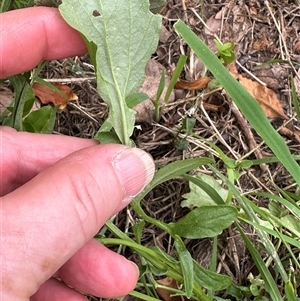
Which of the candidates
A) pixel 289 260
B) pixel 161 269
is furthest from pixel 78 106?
pixel 289 260

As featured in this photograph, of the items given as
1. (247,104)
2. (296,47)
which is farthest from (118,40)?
(296,47)

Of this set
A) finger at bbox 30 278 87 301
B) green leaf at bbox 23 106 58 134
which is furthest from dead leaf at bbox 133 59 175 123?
finger at bbox 30 278 87 301

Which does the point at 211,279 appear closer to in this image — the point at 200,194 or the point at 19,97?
the point at 200,194

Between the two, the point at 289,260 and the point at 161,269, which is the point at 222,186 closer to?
the point at 289,260

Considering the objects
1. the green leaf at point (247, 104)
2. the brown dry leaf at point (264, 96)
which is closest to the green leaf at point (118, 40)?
the green leaf at point (247, 104)

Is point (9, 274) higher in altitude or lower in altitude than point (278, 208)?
higher

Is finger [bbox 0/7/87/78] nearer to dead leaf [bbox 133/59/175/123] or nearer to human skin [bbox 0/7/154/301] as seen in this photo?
human skin [bbox 0/7/154/301]
